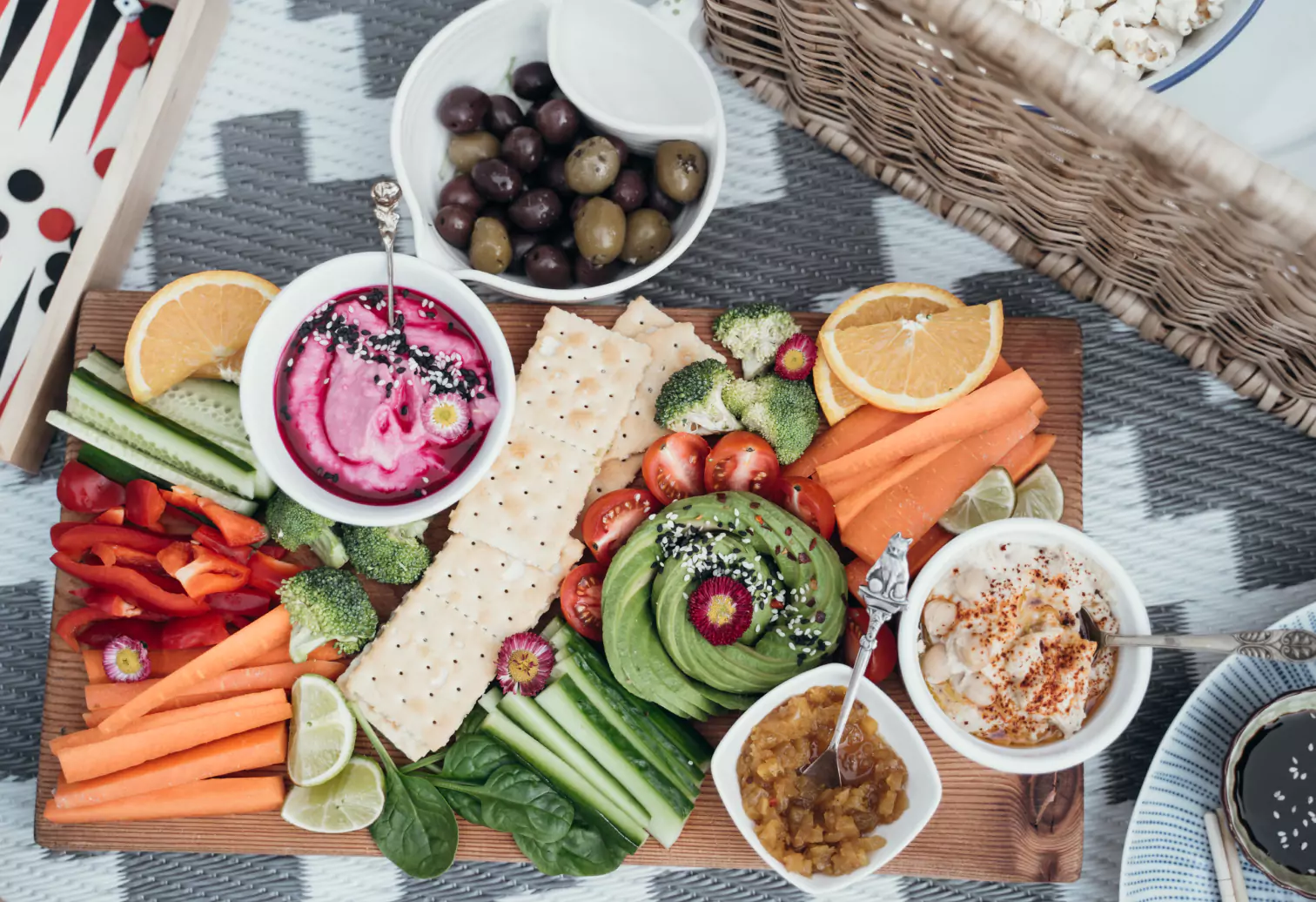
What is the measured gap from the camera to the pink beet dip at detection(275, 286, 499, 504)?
2164 mm

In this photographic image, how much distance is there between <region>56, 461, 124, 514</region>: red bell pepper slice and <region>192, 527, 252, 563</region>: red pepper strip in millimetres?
246

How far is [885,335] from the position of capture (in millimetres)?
2318

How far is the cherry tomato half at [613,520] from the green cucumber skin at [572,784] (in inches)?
17.1

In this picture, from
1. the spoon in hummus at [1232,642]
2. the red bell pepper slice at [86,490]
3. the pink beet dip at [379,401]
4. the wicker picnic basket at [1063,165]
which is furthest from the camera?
the red bell pepper slice at [86,490]

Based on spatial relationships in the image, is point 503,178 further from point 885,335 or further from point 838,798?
point 838,798

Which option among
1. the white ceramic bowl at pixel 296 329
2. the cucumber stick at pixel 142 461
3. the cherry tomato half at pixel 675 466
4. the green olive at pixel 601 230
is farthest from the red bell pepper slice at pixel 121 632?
the green olive at pixel 601 230

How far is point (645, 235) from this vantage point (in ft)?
7.64

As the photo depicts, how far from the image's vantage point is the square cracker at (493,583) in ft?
7.75

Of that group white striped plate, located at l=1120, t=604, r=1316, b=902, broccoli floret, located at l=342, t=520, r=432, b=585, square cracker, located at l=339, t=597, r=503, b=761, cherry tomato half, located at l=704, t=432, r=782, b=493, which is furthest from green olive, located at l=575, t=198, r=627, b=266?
white striped plate, located at l=1120, t=604, r=1316, b=902

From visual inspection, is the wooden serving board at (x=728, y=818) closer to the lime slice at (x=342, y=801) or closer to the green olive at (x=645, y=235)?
the lime slice at (x=342, y=801)

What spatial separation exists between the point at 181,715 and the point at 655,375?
132 cm

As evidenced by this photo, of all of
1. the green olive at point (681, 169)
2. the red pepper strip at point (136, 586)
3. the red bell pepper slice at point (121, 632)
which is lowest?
the red bell pepper slice at point (121, 632)

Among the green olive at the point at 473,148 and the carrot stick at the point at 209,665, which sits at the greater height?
the green olive at the point at 473,148

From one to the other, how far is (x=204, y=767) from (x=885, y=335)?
5.92ft
